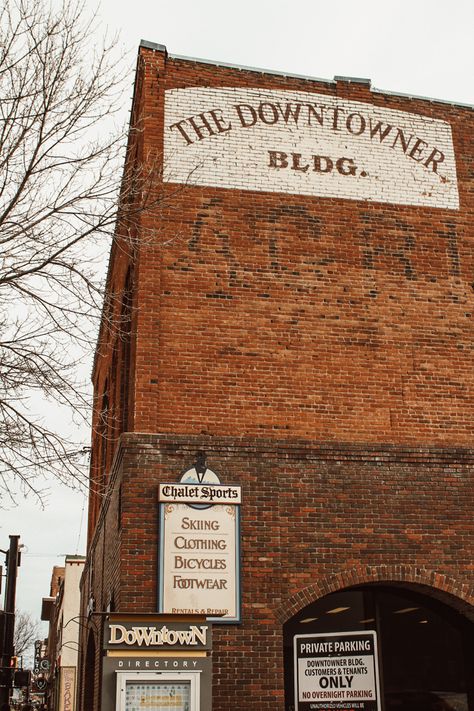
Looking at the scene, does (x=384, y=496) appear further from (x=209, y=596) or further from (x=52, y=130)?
(x=52, y=130)

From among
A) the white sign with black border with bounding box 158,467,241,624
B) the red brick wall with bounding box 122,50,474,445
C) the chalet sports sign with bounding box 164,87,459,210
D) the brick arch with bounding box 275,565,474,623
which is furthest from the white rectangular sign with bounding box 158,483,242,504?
the chalet sports sign with bounding box 164,87,459,210

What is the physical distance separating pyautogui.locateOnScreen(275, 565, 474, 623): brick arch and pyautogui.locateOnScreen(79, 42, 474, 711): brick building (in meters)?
0.03

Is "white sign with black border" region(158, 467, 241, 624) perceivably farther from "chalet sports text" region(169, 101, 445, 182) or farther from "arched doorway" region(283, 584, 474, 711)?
"chalet sports text" region(169, 101, 445, 182)

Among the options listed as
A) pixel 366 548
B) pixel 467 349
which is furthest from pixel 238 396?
pixel 467 349

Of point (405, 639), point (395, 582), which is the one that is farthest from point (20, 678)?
point (395, 582)

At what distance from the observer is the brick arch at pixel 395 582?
11.4m

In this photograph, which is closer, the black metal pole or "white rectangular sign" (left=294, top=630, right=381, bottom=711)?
"white rectangular sign" (left=294, top=630, right=381, bottom=711)

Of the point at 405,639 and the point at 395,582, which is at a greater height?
the point at 395,582

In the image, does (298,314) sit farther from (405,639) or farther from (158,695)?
(158,695)

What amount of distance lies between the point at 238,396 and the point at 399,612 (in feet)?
12.8

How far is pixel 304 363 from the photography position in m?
12.7

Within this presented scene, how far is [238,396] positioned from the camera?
12.3 metres

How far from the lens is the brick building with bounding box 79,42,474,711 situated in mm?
11430

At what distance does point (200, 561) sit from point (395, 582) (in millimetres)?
2755
